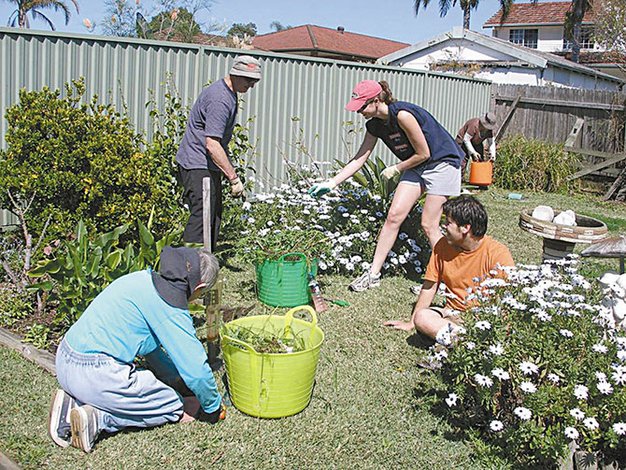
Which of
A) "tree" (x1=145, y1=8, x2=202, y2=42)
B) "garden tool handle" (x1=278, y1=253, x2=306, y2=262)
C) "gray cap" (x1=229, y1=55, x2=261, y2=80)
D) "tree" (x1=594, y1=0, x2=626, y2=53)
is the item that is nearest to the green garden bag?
"garden tool handle" (x1=278, y1=253, x2=306, y2=262)

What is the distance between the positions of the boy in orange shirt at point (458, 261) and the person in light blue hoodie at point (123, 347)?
1.59 m

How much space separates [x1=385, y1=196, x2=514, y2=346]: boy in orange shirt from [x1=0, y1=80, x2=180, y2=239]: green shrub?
2445 millimetres

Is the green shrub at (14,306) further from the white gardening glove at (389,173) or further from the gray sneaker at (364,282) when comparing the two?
the white gardening glove at (389,173)

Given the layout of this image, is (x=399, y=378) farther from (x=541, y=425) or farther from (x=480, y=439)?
(x=541, y=425)

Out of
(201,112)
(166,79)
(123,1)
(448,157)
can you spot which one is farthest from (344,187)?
(123,1)

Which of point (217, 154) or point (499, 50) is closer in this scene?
point (217, 154)

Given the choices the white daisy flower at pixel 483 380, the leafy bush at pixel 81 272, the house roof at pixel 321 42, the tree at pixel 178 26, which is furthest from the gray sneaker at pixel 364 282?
the house roof at pixel 321 42

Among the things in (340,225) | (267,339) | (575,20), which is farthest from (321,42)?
(267,339)

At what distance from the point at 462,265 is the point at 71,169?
310 cm

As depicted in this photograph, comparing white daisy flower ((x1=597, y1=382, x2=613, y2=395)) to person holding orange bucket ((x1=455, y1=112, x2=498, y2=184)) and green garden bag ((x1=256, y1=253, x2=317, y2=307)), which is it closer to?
green garden bag ((x1=256, y1=253, x2=317, y2=307))

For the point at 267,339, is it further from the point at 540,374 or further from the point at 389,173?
the point at 389,173

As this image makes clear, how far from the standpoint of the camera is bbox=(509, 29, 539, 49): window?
46.7 metres

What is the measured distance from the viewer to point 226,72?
8.20m

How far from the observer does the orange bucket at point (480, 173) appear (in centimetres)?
1123
